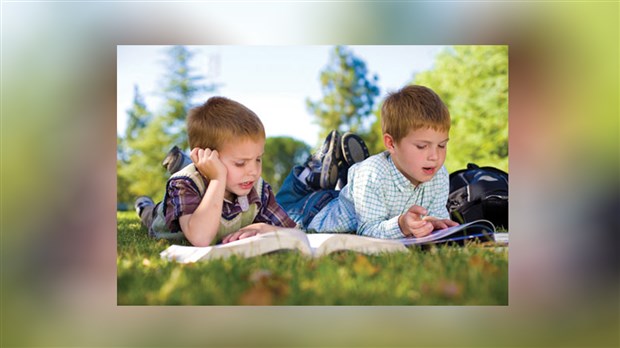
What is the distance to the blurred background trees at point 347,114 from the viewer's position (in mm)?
3674

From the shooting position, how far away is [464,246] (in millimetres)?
3312

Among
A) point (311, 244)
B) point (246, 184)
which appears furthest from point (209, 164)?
point (311, 244)

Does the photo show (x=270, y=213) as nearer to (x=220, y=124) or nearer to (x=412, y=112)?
(x=220, y=124)

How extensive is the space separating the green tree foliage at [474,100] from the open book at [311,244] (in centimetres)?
73

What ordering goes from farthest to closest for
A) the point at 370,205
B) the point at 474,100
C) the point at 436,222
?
1. the point at 474,100
2. the point at 370,205
3. the point at 436,222

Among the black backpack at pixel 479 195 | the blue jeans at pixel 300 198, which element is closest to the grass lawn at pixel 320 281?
the black backpack at pixel 479 195

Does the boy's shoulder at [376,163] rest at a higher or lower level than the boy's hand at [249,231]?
higher

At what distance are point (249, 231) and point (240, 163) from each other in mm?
338

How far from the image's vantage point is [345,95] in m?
4.26

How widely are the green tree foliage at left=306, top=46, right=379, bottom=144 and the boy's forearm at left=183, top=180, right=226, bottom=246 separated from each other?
2.97 ft

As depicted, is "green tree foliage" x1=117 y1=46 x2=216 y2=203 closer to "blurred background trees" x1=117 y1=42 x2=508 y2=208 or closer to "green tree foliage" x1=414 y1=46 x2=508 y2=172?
"blurred background trees" x1=117 y1=42 x2=508 y2=208

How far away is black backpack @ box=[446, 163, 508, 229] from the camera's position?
3750 millimetres

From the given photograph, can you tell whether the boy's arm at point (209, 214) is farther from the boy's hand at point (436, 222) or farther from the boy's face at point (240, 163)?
the boy's hand at point (436, 222)
